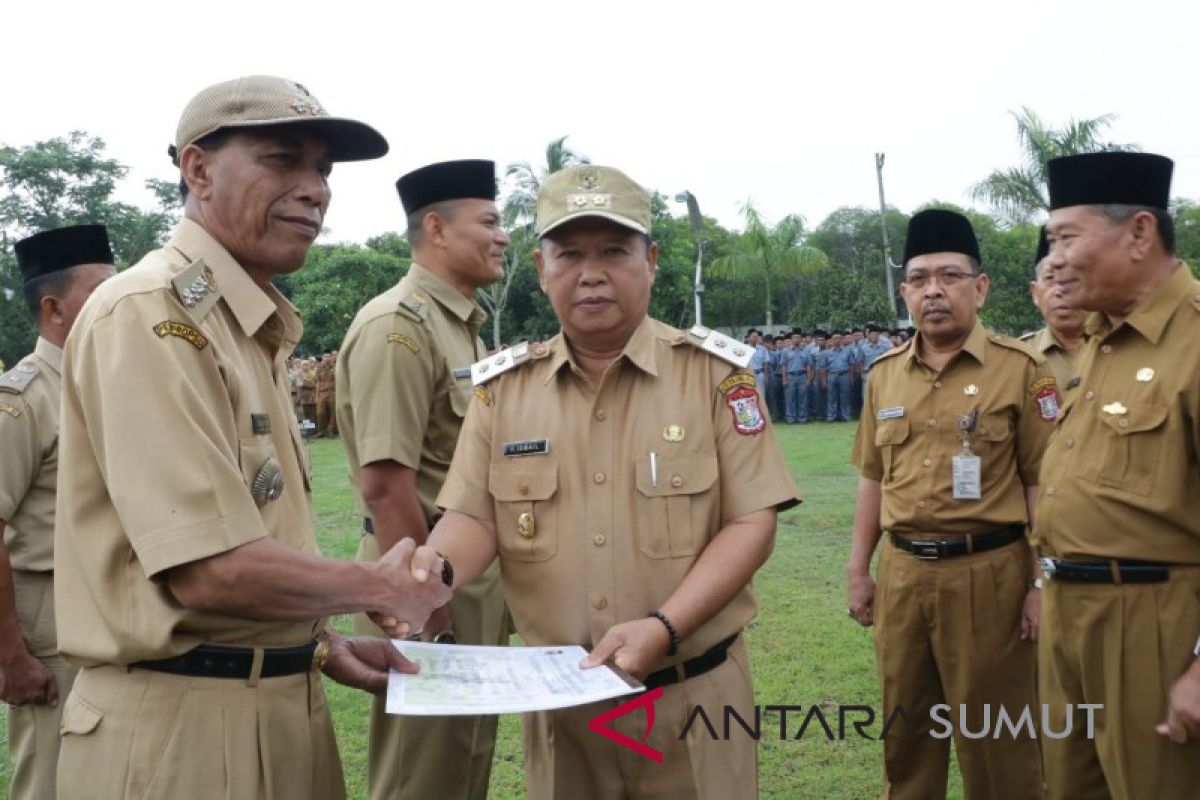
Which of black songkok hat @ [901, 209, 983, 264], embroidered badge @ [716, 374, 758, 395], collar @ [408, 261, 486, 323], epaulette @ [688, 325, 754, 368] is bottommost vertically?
embroidered badge @ [716, 374, 758, 395]

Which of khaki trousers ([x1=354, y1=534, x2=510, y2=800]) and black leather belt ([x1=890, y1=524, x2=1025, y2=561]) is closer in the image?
khaki trousers ([x1=354, y1=534, x2=510, y2=800])

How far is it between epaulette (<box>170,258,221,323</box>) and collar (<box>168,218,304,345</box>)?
0.09 ft

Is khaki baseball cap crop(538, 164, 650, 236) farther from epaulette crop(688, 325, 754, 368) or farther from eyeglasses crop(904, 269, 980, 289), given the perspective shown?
eyeglasses crop(904, 269, 980, 289)

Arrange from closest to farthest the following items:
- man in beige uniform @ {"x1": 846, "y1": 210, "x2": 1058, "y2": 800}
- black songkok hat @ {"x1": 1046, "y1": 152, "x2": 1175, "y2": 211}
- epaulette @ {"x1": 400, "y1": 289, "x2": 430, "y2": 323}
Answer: black songkok hat @ {"x1": 1046, "y1": 152, "x2": 1175, "y2": 211}, epaulette @ {"x1": 400, "y1": 289, "x2": 430, "y2": 323}, man in beige uniform @ {"x1": 846, "y1": 210, "x2": 1058, "y2": 800}

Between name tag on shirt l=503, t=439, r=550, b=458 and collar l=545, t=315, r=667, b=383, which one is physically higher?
collar l=545, t=315, r=667, b=383

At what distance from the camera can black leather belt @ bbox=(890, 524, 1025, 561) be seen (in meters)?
4.10

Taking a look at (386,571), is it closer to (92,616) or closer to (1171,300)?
(92,616)

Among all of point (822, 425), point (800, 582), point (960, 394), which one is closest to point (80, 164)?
point (822, 425)

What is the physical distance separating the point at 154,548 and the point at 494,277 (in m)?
2.51

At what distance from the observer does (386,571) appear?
2201 mm

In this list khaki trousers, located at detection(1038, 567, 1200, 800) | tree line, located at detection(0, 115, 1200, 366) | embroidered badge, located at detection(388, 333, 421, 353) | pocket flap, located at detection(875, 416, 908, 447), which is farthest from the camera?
tree line, located at detection(0, 115, 1200, 366)

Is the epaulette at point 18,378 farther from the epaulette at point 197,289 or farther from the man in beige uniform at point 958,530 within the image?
the man in beige uniform at point 958,530

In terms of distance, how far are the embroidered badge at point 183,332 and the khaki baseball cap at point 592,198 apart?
3.18 feet

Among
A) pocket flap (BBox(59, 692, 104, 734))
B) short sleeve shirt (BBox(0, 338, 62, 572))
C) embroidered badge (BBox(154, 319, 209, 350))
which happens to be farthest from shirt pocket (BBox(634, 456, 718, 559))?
short sleeve shirt (BBox(0, 338, 62, 572))
